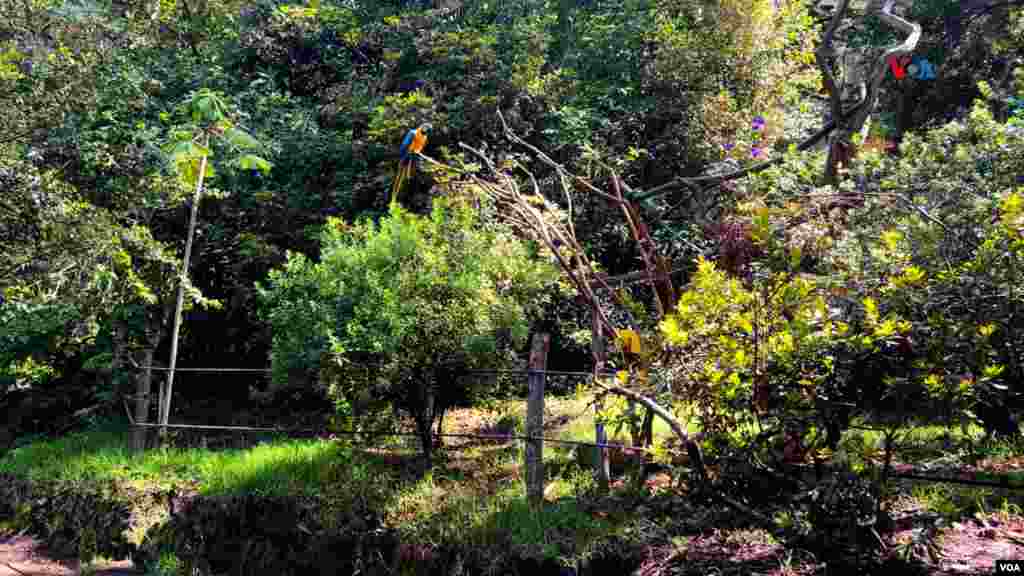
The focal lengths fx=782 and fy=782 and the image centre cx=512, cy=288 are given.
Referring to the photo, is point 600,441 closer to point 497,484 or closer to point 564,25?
point 497,484

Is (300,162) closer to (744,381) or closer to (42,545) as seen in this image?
(42,545)

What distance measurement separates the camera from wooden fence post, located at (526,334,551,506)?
5320 mm

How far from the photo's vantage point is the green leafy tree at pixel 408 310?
18.6ft

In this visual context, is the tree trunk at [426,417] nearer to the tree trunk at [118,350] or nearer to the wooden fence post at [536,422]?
the wooden fence post at [536,422]

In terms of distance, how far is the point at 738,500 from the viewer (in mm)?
4094

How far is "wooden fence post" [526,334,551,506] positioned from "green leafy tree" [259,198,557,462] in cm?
48

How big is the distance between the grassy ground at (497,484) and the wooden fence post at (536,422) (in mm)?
113

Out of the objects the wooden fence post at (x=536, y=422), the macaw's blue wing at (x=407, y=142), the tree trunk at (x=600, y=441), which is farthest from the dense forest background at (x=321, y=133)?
the wooden fence post at (x=536, y=422)

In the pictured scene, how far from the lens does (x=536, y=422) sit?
5.41 m

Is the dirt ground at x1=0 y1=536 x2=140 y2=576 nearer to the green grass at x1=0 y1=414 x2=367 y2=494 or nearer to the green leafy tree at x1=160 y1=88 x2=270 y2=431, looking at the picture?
the green grass at x1=0 y1=414 x2=367 y2=494

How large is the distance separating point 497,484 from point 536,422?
25.8 inches

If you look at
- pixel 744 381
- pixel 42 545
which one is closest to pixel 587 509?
pixel 744 381

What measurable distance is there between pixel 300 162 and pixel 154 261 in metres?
2.70

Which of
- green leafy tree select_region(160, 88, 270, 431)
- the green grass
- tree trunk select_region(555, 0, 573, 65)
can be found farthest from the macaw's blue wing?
tree trunk select_region(555, 0, 573, 65)
